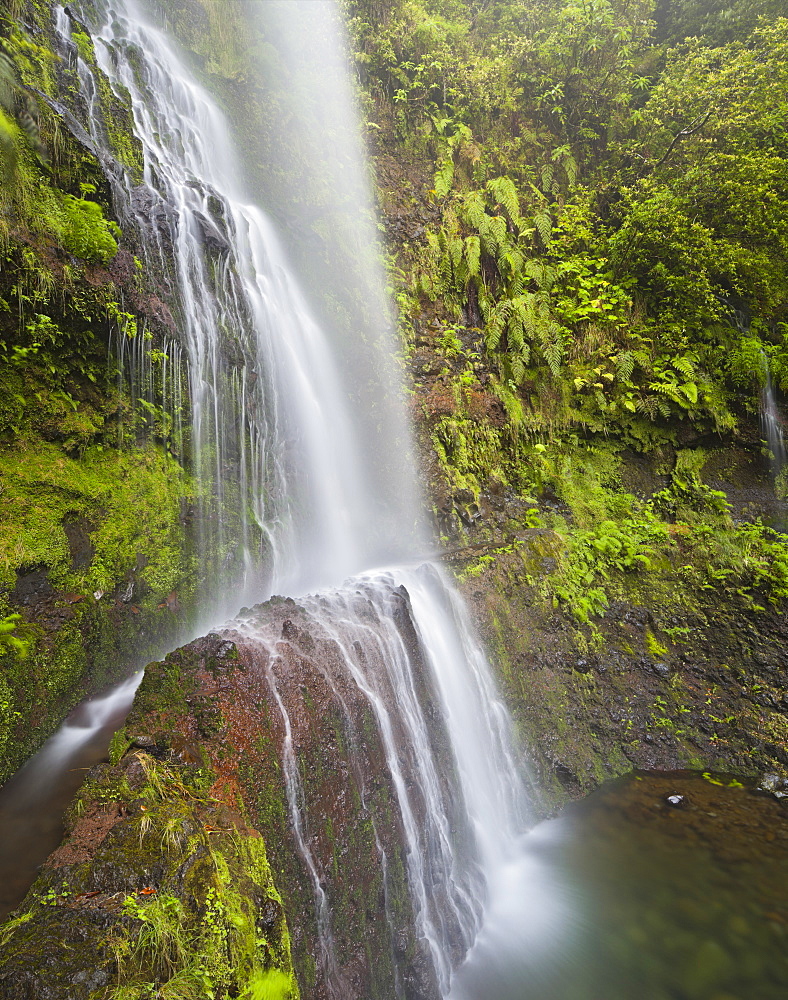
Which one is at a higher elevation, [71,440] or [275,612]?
[71,440]

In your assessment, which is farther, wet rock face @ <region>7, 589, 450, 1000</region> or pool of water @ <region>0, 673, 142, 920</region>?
pool of water @ <region>0, 673, 142, 920</region>

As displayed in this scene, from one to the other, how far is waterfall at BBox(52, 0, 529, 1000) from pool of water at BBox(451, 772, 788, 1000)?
0.37 m

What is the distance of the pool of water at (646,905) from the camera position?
4.11 meters

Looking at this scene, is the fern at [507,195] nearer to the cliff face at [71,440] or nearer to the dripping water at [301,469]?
the dripping water at [301,469]

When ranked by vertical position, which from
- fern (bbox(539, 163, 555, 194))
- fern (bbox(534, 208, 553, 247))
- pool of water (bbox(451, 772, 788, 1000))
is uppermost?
fern (bbox(539, 163, 555, 194))

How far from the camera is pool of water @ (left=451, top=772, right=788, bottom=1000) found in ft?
13.5

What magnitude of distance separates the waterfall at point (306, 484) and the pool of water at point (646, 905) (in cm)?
37

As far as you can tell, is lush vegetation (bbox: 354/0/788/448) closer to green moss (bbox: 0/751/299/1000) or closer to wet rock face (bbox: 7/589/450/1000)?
wet rock face (bbox: 7/589/450/1000)

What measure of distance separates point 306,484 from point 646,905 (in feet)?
22.8

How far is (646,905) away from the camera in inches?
186

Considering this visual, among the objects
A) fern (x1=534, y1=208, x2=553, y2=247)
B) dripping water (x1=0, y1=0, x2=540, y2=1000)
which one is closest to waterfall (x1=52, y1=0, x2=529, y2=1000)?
dripping water (x1=0, y1=0, x2=540, y2=1000)

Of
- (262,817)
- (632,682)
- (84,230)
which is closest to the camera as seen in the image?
(262,817)

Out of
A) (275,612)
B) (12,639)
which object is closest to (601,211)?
(275,612)

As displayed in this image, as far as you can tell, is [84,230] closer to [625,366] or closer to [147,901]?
[147,901]
